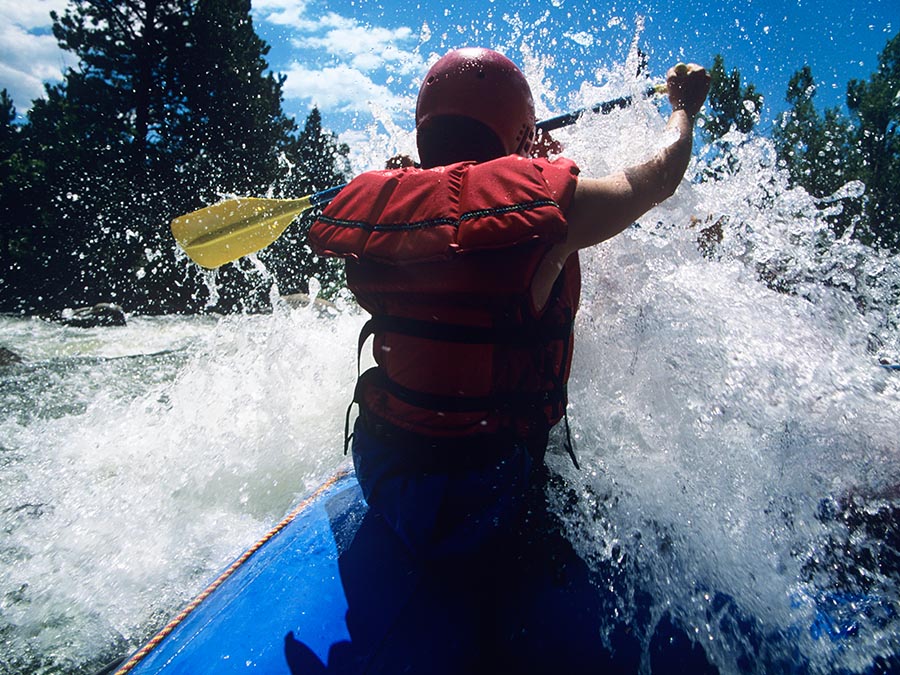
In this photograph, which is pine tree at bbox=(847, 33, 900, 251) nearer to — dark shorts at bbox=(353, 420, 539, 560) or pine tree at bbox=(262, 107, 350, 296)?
pine tree at bbox=(262, 107, 350, 296)

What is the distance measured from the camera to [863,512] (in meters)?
1.53

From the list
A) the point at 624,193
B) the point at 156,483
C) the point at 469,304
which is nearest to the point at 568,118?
the point at 624,193

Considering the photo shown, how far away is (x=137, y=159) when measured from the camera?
18.1 meters

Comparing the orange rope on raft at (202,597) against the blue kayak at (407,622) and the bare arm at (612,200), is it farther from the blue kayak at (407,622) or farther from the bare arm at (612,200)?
the bare arm at (612,200)

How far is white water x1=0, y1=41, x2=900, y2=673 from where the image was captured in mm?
1401

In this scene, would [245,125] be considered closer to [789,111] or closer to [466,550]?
[466,550]

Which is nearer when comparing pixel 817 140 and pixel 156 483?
pixel 156 483

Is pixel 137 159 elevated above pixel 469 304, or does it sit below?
above

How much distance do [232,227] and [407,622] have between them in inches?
89.6

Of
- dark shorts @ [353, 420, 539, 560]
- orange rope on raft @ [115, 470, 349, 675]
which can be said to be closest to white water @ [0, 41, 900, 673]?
dark shorts @ [353, 420, 539, 560]

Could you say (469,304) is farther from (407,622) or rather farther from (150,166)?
(150,166)

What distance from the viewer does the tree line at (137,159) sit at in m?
16.6

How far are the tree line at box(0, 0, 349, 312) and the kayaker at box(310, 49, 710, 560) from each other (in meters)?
17.5

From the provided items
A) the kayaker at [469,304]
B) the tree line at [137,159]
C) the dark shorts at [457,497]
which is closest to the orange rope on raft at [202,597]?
the kayaker at [469,304]
